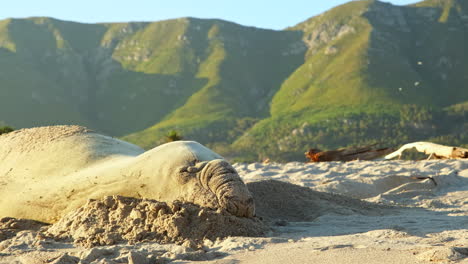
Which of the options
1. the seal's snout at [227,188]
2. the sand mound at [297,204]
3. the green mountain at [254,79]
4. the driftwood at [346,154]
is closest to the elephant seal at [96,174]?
the seal's snout at [227,188]

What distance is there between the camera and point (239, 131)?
343 ft

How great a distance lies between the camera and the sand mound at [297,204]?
21.2 feet

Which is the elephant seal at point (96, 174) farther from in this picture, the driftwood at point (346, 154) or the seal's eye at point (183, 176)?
the driftwood at point (346, 154)

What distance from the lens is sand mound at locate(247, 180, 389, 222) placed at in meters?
6.46

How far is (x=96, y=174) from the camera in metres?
5.92

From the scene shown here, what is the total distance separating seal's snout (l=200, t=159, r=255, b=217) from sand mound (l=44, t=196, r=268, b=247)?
0.38ft

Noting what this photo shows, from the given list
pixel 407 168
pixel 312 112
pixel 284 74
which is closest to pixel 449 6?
pixel 284 74

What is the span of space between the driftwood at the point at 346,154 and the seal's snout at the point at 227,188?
9.62 meters

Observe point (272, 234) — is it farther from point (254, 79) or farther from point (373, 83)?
point (254, 79)

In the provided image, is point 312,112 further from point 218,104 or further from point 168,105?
point 168,105

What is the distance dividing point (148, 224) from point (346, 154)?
10.9m

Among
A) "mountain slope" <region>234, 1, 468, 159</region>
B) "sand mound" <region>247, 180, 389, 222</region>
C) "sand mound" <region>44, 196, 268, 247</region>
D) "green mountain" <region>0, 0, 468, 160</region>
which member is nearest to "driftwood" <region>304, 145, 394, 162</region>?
"sand mound" <region>247, 180, 389, 222</region>

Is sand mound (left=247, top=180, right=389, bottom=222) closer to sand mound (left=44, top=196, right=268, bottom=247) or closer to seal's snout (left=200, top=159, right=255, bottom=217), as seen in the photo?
seal's snout (left=200, top=159, right=255, bottom=217)

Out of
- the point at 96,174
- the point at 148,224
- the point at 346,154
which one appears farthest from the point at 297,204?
the point at 346,154
